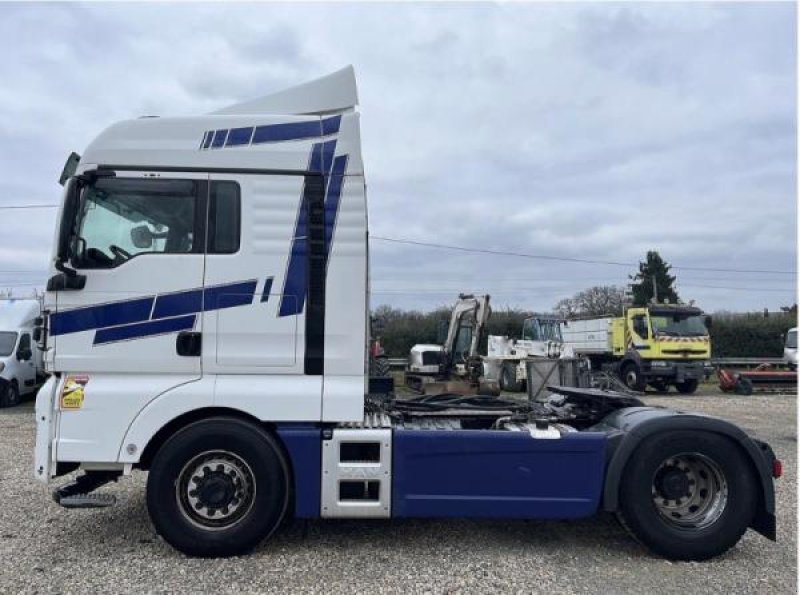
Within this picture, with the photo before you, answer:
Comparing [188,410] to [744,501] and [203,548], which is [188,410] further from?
[744,501]

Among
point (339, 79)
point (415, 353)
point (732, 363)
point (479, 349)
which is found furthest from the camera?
point (732, 363)

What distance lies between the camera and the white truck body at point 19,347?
16.8 metres

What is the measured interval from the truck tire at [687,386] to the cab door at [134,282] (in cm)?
2085

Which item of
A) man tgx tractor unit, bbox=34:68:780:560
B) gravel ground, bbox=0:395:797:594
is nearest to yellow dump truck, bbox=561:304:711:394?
gravel ground, bbox=0:395:797:594

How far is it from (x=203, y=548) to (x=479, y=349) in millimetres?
17489

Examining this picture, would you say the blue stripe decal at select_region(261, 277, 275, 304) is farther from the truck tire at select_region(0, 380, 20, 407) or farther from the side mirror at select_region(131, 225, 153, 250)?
the truck tire at select_region(0, 380, 20, 407)

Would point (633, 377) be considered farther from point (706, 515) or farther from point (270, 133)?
point (270, 133)

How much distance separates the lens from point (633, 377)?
22.5m

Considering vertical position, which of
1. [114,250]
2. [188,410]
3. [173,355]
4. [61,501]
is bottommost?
[61,501]

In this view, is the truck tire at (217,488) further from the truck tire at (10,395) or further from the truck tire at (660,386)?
the truck tire at (660,386)

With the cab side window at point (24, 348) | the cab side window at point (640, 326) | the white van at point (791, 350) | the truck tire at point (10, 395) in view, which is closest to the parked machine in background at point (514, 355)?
the cab side window at point (640, 326)

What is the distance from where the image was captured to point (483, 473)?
511cm

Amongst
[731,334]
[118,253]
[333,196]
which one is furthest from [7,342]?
[731,334]

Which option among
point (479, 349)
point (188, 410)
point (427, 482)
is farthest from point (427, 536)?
point (479, 349)
